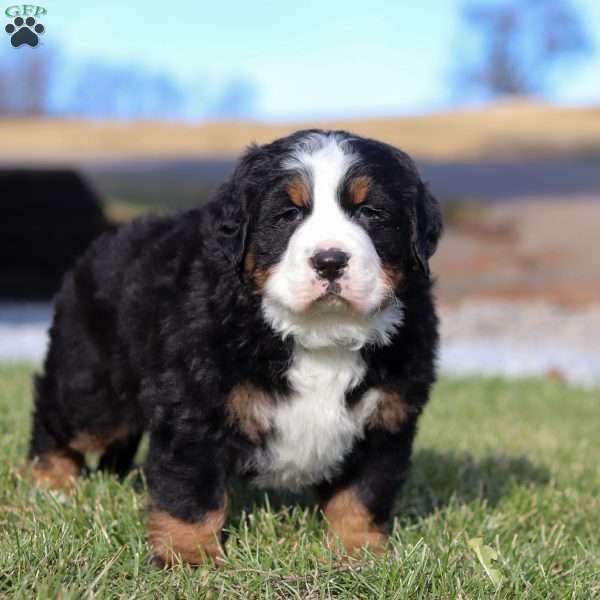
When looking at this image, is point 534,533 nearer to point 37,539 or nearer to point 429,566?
point 429,566

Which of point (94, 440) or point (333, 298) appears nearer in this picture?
point (333, 298)

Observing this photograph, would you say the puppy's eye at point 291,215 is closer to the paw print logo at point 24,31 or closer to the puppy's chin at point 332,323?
the puppy's chin at point 332,323

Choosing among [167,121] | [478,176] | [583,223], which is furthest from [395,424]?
[167,121]

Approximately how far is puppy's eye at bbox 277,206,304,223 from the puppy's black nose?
0.77 feet

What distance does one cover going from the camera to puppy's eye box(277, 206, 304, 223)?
322 centimetres

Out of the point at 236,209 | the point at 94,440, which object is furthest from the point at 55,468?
the point at 236,209

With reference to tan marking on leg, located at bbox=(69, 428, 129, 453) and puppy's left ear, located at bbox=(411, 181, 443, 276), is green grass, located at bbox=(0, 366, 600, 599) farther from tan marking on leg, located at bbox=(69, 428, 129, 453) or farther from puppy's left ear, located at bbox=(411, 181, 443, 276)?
puppy's left ear, located at bbox=(411, 181, 443, 276)

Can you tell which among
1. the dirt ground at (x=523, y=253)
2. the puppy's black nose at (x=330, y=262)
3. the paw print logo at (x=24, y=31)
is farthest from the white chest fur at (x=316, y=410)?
the dirt ground at (x=523, y=253)

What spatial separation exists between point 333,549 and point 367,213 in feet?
3.74

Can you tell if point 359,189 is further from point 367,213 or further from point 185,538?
point 185,538

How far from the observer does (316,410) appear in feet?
11.0

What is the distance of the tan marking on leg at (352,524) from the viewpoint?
3520 millimetres

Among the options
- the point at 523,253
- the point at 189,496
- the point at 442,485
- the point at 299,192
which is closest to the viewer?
the point at 299,192

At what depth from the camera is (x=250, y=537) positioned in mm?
3445
